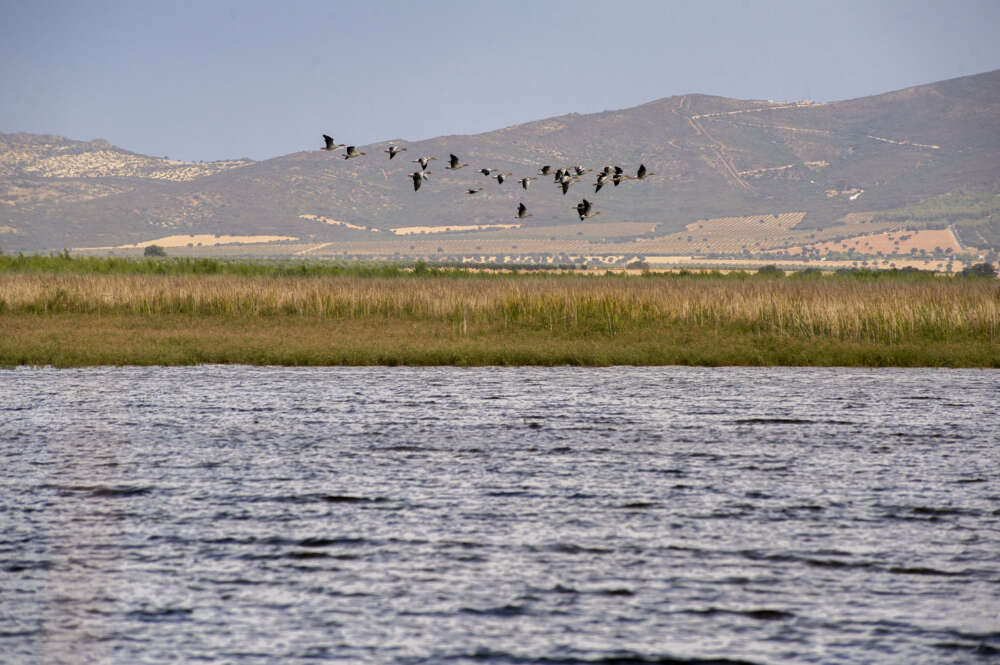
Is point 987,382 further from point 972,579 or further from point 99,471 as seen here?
point 99,471

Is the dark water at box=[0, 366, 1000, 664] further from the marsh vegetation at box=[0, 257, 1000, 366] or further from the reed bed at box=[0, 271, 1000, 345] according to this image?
the reed bed at box=[0, 271, 1000, 345]

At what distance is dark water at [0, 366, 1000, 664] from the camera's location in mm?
8578

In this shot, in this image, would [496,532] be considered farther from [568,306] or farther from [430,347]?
[568,306]

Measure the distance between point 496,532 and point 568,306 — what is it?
2458 cm

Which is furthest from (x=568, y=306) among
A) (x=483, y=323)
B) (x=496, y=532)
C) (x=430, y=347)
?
(x=496, y=532)

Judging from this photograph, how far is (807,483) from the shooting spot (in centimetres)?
1396

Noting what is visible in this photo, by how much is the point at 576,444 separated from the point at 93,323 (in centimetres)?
2215

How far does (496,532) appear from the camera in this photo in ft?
37.7

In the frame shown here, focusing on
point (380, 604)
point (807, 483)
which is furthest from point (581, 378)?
point (380, 604)

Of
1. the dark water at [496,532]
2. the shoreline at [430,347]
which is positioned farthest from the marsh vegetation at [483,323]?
the dark water at [496,532]

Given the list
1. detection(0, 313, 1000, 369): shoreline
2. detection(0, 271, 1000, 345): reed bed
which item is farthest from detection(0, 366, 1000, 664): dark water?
detection(0, 271, 1000, 345): reed bed

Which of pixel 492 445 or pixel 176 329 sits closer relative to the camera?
pixel 492 445

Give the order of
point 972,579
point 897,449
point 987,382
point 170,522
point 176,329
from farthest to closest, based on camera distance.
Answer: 1. point 176,329
2. point 987,382
3. point 897,449
4. point 170,522
5. point 972,579

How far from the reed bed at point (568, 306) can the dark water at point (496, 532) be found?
40.5 feet
